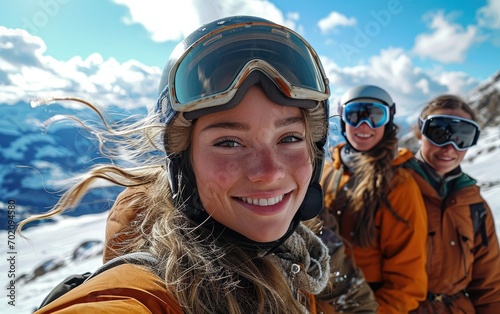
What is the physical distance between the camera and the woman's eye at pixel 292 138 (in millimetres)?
1435

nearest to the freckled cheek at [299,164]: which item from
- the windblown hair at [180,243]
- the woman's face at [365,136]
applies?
the windblown hair at [180,243]

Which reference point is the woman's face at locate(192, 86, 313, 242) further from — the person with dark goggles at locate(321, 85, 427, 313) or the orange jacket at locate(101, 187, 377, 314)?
the person with dark goggles at locate(321, 85, 427, 313)

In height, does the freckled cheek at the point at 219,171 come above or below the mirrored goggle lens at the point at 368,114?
below

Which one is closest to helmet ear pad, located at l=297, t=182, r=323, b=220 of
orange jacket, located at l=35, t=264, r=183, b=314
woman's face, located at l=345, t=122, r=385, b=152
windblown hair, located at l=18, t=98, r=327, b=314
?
windblown hair, located at l=18, t=98, r=327, b=314

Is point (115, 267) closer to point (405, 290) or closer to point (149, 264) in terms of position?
point (149, 264)

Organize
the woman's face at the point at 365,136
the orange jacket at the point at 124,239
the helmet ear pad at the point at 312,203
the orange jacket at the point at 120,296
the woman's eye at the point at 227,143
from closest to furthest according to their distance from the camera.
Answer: the orange jacket at the point at 120,296 < the woman's eye at the point at 227,143 < the orange jacket at the point at 124,239 < the helmet ear pad at the point at 312,203 < the woman's face at the point at 365,136

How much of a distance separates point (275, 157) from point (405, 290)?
2280mm

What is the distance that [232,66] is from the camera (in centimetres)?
145

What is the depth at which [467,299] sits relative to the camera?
3322 mm

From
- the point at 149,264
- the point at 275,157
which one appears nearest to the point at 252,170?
the point at 275,157

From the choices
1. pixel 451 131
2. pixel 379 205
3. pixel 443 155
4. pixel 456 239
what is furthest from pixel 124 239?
pixel 451 131

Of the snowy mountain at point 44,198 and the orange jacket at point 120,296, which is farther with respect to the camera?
the snowy mountain at point 44,198

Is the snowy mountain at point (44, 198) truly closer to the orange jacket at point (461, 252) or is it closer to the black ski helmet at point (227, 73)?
the black ski helmet at point (227, 73)

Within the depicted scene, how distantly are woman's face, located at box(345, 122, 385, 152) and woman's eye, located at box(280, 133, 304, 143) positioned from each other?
7.02 feet
